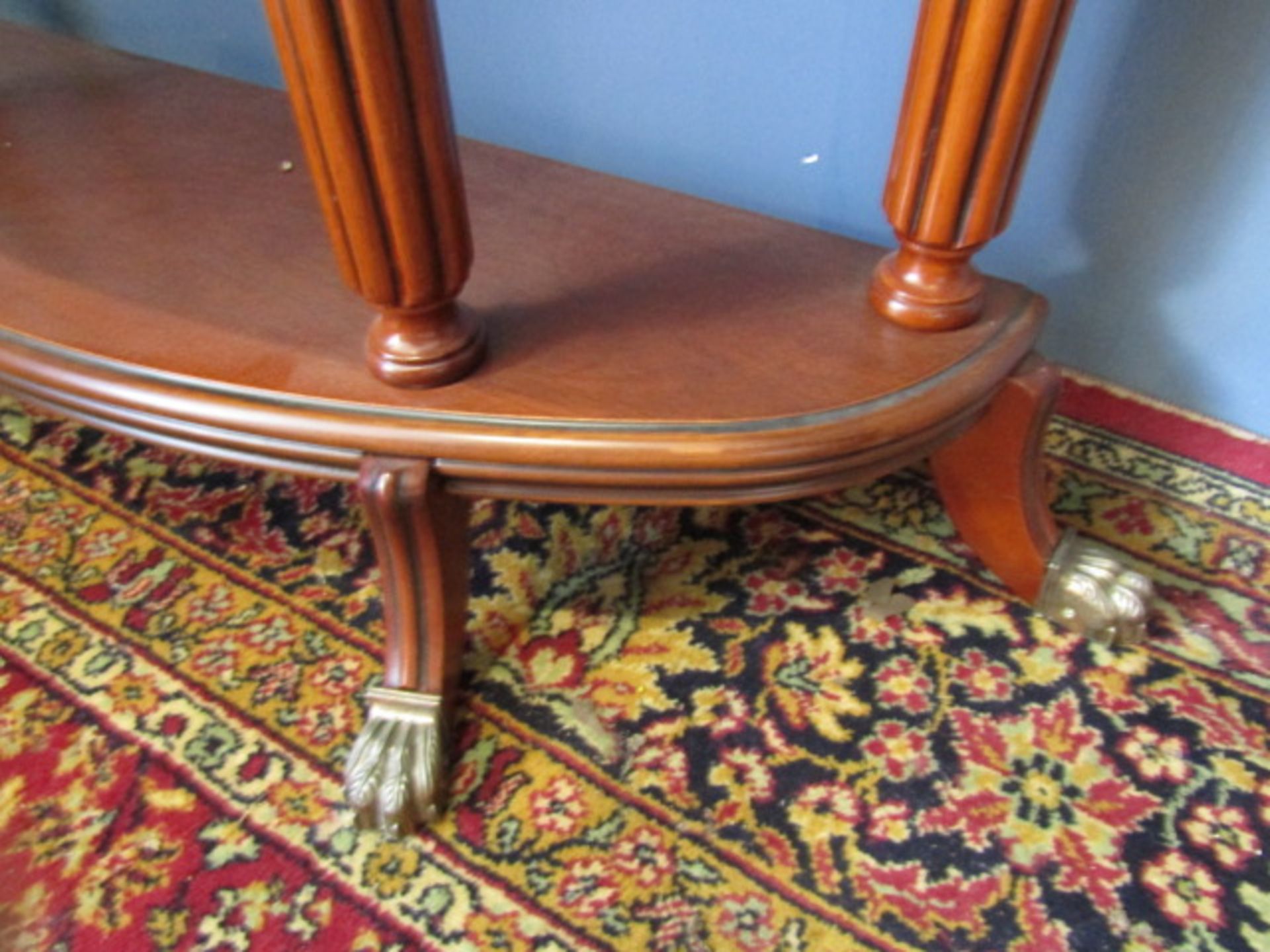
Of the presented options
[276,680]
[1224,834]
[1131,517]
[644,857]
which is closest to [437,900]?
[644,857]

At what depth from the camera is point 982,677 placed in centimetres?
84

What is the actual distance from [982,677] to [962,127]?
0.46 meters

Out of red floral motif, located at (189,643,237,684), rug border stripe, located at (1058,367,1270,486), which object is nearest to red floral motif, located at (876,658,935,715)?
rug border stripe, located at (1058,367,1270,486)

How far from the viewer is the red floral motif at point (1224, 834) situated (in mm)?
718

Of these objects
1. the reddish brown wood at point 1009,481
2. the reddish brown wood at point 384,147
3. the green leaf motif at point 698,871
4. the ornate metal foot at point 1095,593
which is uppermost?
the reddish brown wood at point 384,147

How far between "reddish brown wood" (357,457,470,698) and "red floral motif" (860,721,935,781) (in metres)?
0.35

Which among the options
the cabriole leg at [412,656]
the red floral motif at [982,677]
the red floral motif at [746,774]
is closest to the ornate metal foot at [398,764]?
the cabriole leg at [412,656]

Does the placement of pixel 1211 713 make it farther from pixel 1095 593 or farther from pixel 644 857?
pixel 644 857

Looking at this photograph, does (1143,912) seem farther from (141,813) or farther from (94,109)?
(94,109)

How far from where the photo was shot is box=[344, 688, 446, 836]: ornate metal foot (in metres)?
0.73

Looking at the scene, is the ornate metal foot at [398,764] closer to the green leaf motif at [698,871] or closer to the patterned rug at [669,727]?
the patterned rug at [669,727]

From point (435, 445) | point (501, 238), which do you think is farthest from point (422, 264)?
point (501, 238)

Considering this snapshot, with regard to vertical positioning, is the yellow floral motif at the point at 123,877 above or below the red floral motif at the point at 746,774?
below

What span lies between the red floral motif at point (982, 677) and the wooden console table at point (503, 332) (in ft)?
0.26
